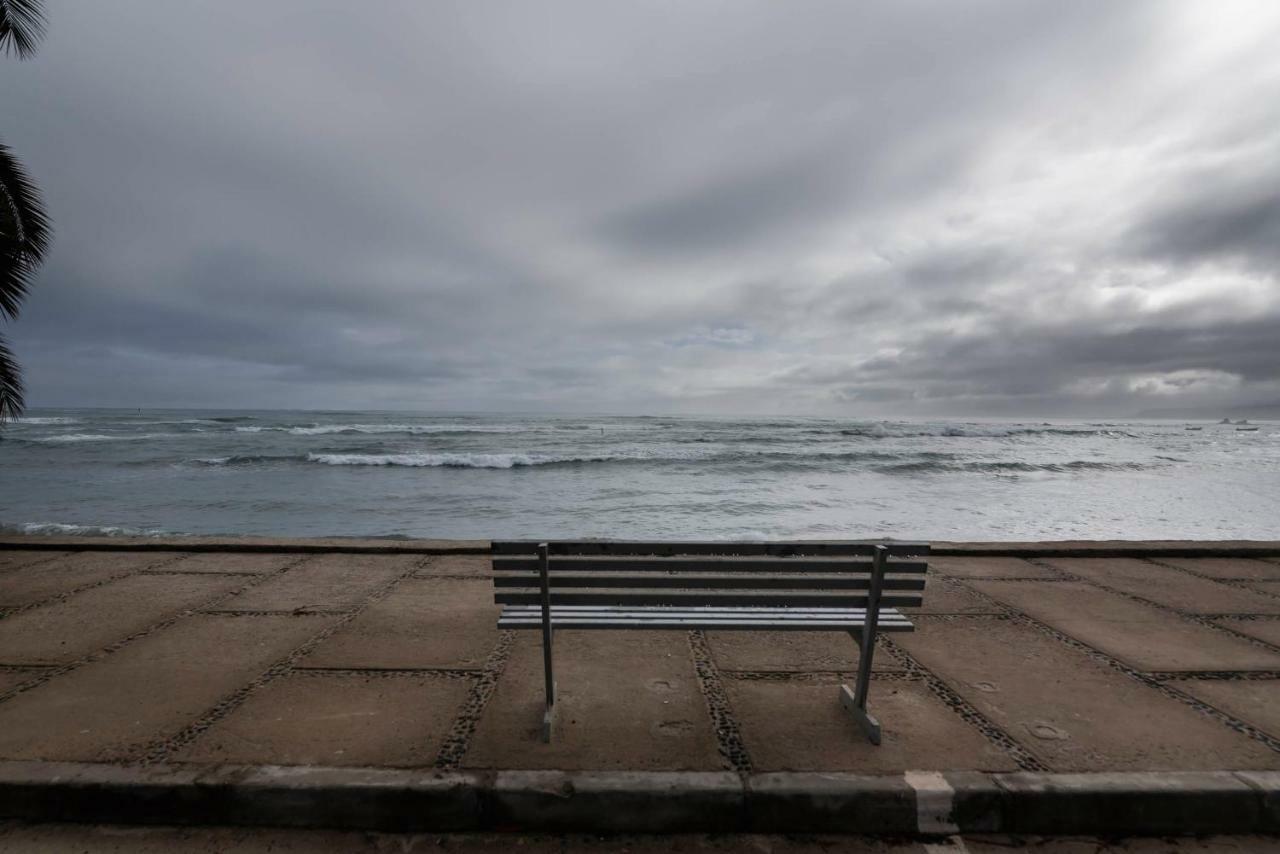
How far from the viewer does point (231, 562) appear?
17.6 ft

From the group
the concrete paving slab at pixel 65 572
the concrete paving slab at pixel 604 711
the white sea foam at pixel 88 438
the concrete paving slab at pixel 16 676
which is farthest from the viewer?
the white sea foam at pixel 88 438

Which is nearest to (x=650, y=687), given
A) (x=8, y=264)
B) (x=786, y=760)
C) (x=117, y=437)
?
(x=786, y=760)

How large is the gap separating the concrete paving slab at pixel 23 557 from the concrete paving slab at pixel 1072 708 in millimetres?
7845

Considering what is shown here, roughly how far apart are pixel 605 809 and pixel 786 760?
81 cm

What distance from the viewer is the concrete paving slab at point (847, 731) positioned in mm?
2355

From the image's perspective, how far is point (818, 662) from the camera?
11.2ft

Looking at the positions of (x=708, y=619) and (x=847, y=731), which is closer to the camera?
(x=847, y=731)

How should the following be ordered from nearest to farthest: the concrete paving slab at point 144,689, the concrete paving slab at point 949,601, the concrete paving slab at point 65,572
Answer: the concrete paving slab at point 144,689 < the concrete paving slab at point 949,601 < the concrete paving slab at point 65,572

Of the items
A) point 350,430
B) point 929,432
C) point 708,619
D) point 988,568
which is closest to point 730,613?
point 708,619

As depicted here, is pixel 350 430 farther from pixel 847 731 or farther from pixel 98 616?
pixel 847 731

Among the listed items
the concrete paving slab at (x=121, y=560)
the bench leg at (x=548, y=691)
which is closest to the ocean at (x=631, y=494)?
the concrete paving slab at (x=121, y=560)

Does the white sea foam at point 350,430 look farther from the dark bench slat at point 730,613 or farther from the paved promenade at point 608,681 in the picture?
the dark bench slat at point 730,613

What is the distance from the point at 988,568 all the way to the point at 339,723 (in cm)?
560

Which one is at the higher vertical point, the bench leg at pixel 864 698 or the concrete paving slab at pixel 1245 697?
the bench leg at pixel 864 698
